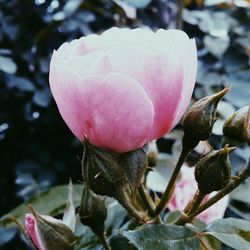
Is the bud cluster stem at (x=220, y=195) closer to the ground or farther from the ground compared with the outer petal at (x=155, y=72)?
closer to the ground

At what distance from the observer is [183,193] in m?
0.78

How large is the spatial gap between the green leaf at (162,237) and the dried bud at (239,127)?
0.11 metres

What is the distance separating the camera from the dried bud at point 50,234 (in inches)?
21.4

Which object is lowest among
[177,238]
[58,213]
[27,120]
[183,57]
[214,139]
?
[27,120]

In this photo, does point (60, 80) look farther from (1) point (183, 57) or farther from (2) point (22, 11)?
(2) point (22, 11)

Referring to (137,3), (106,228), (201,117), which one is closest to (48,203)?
(106,228)

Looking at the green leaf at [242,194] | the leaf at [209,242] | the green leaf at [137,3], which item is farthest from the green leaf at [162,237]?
the green leaf at [137,3]

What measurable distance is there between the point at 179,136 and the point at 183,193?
0.73 ft

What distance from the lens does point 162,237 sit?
50cm

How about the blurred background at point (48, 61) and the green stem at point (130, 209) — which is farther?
→ the blurred background at point (48, 61)

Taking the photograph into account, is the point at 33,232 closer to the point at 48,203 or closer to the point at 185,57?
the point at 185,57

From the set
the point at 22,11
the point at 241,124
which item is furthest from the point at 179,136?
the point at 22,11

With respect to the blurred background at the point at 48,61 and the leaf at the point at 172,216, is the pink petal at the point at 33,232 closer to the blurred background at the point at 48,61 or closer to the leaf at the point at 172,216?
the leaf at the point at 172,216

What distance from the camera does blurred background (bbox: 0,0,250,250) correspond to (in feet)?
3.84
